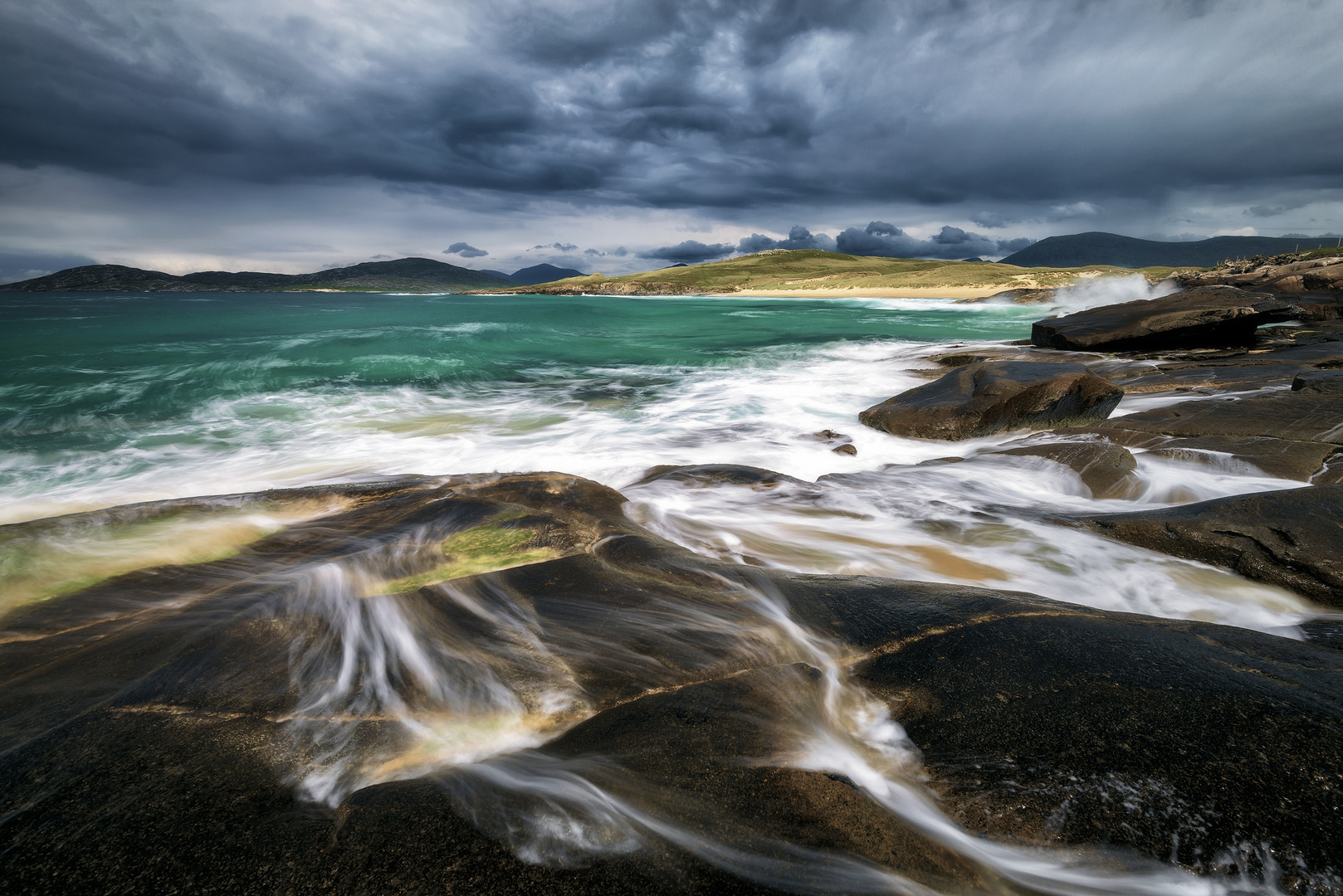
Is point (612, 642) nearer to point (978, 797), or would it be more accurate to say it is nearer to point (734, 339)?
point (978, 797)

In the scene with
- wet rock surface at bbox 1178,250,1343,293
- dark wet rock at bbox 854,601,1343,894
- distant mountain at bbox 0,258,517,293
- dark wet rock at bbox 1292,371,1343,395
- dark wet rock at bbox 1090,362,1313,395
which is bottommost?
dark wet rock at bbox 1090,362,1313,395

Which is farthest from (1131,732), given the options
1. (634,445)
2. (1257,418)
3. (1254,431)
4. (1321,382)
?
Result: (1321,382)

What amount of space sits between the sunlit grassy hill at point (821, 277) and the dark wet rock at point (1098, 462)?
61979 millimetres

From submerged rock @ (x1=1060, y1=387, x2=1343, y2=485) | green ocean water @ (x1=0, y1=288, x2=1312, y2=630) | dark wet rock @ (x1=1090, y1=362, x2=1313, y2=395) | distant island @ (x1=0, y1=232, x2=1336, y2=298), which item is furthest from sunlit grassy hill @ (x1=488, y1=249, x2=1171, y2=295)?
submerged rock @ (x1=1060, y1=387, x2=1343, y2=485)

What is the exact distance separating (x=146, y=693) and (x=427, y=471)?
535 cm

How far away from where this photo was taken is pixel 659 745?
2.05 metres

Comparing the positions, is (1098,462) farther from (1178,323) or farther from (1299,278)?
(1299,278)

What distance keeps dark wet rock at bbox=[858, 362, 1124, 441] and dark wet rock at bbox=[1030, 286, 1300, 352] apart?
614 cm

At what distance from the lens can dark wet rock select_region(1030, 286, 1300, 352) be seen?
38.2ft

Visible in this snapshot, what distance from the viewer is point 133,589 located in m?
3.38

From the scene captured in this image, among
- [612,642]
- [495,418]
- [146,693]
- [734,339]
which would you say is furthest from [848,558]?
[734,339]

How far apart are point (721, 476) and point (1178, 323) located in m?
12.4

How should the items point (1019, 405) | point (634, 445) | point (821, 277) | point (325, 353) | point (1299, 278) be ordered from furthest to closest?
point (821, 277), point (325, 353), point (1299, 278), point (634, 445), point (1019, 405)

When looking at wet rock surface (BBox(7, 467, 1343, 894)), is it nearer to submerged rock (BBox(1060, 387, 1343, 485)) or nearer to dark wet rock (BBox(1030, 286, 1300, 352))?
submerged rock (BBox(1060, 387, 1343, 485))
